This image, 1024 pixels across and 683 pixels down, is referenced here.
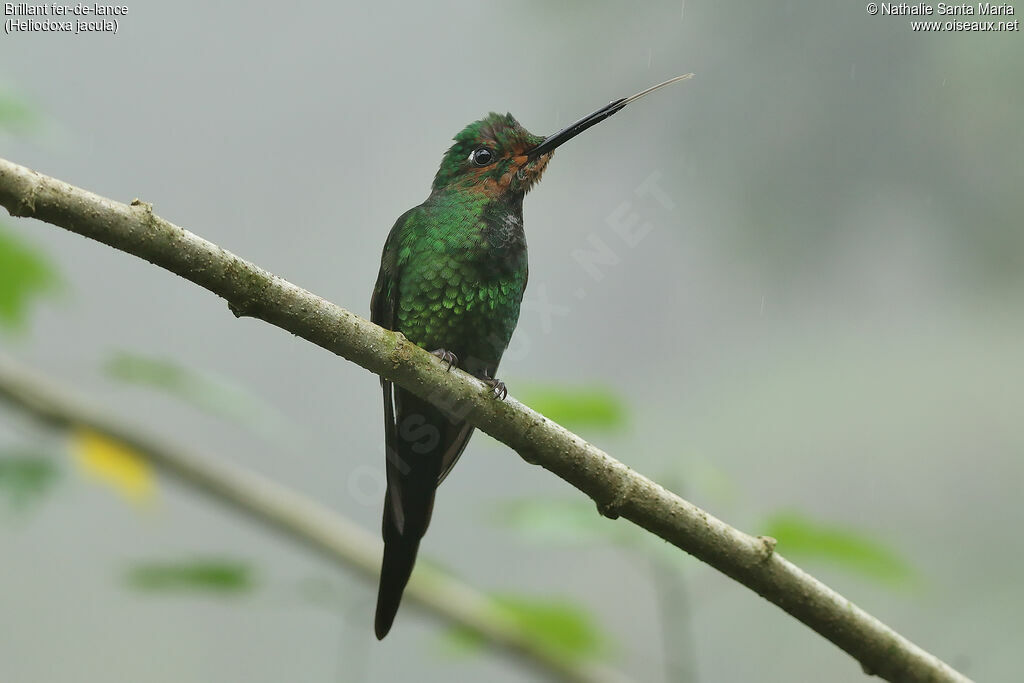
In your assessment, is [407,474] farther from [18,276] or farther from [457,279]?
[18,276]

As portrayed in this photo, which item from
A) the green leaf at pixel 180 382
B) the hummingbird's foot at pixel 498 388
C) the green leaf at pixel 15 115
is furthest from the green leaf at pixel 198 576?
the green leaf at pixel 15 115

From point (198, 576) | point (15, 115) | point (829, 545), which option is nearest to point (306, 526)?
point (198, 576)

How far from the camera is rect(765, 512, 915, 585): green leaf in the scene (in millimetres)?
1994

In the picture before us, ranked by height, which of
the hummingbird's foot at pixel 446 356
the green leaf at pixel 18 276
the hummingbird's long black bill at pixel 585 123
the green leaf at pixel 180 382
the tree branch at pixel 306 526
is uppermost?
the hummingbird's long black bill at pixel 585 123

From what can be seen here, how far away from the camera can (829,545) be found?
2025 mm

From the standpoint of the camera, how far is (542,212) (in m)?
5.20

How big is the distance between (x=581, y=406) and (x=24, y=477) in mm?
1622

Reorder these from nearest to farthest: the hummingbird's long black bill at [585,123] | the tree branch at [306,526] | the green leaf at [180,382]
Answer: the hummingbird's long black bill at [585,123] < the green leaf at [180,382] < the tree branch at [306,526]

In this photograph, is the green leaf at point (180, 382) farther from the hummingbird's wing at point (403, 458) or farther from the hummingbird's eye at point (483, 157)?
the hummingbird's eye at point (483, 157)

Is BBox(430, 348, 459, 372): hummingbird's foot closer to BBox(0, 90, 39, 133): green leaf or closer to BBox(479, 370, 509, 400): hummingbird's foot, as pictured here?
BBox(479, 370, 509, 400): hummingbird's foot

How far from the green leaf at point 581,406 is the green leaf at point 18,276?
4.84 ft

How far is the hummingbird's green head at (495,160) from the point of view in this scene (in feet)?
8.11

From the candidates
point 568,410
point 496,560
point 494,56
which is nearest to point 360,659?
point 568,410

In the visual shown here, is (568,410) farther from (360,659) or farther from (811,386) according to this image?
(811,386)
